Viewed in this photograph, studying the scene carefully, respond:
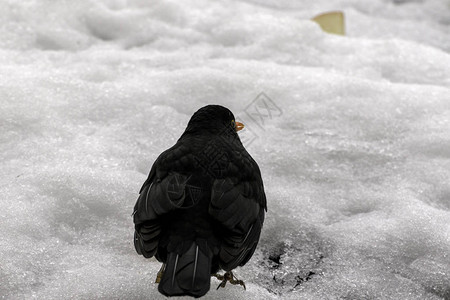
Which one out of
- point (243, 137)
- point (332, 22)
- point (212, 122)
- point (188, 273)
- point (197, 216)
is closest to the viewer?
point (188, 273)

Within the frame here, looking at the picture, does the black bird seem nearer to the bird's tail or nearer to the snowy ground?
the bird's tail

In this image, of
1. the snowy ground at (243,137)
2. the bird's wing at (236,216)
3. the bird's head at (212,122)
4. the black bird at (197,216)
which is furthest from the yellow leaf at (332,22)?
the bird's wing at (236,216)

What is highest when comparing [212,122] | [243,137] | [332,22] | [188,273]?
[212,122]

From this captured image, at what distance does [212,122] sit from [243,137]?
3.07 ft

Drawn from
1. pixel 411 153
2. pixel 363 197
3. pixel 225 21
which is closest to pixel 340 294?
pixel 363 197

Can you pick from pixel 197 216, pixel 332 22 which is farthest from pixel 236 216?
pixel 332 22

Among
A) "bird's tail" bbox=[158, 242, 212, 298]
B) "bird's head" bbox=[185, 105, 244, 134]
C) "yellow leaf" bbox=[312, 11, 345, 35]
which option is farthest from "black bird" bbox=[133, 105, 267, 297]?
"yellow leaf" bbox=[312, 11, 345, 35]

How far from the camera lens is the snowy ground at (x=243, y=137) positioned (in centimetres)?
294

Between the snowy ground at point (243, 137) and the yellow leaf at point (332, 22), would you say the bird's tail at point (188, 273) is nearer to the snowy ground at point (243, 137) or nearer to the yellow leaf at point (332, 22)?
the snowy ground at point (243, 137)

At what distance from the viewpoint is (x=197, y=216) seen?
104 inches

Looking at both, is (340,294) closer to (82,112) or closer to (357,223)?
(357,223)

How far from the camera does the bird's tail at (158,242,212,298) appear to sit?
2.32 meters

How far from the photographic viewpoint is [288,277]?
301cm

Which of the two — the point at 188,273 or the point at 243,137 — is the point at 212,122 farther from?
the point at 188,273
